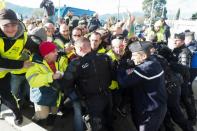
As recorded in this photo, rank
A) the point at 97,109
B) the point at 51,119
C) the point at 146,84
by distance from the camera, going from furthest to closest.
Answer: the point at 51,119 < the point at 97,109 < the point at 146,84

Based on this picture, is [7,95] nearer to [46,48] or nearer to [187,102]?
[46,48]

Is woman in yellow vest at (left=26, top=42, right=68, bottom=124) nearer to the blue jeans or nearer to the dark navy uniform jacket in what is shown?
the blue jeans

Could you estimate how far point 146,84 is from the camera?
12.6 ft

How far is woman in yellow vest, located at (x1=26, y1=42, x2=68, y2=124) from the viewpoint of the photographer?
394 centimetres

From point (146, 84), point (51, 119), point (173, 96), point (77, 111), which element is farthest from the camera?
point (173, 96)

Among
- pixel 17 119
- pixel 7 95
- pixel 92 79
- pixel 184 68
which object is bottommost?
pixel 17 119

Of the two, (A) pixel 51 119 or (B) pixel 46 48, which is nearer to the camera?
(B) pixel 46 48

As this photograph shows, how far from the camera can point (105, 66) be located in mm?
4129

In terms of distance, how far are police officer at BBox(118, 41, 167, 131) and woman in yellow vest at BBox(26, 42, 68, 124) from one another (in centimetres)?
98

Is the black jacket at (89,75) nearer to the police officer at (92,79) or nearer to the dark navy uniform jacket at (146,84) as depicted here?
the police officer at (92,79)

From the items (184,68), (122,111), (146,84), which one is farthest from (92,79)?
(184,68)

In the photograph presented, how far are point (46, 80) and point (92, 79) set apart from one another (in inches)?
25.0

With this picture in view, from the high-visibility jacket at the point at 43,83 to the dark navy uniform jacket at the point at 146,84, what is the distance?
38.9 inches

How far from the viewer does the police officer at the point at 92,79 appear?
392 cm
